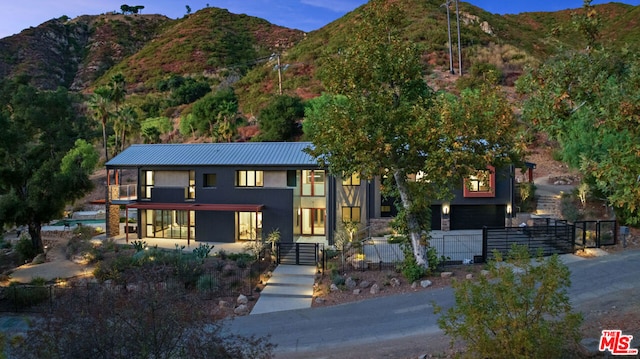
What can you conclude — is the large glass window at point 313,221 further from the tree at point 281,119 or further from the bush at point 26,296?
the tree at point 281,119

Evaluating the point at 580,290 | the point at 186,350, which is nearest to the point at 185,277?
the point at 186,350

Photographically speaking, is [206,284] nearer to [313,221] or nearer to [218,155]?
[313,221]

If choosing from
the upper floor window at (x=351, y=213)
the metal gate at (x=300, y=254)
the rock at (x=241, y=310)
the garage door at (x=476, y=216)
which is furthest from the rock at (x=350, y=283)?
the garage door at (x=476, y=216)

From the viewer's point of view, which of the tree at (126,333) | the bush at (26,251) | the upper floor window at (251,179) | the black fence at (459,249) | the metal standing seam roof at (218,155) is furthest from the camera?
the upper floor window at (251,179)

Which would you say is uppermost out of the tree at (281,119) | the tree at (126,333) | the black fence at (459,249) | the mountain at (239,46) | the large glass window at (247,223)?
the mountain at (239,46)

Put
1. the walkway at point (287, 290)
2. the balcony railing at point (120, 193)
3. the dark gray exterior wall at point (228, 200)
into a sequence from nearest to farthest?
the walkway at point (287, 290) < the dark gray exterior wall at point (228, 200) < the balcony railing at point (120, 193)

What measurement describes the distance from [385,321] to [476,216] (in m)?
17.6

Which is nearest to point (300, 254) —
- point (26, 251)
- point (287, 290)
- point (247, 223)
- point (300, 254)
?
point (300, 254)

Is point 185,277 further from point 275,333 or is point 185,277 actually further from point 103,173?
point 103,173

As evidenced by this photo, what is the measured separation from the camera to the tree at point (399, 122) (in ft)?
50.8

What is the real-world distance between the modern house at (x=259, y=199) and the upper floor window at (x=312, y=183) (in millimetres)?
66

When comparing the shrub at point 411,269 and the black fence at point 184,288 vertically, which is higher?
Result: the shrub at point 411,269

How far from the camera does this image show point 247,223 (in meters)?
28.0

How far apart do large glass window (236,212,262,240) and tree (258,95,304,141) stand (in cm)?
2371
